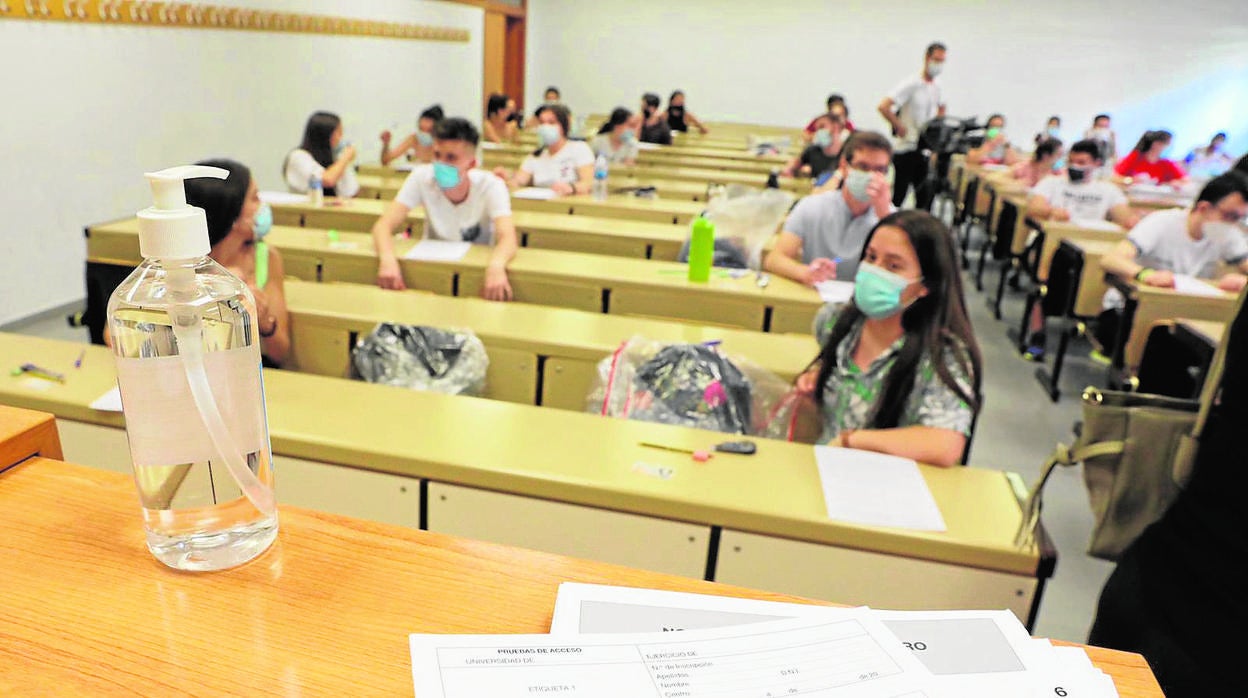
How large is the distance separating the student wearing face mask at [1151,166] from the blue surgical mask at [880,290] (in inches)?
303

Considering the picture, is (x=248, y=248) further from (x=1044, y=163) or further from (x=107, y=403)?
(x=1044, y=163)

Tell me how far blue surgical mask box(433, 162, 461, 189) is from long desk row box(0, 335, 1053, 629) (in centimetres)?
186

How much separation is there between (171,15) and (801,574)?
18.1 feet

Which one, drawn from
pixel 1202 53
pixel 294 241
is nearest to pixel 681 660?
pixel 294 241

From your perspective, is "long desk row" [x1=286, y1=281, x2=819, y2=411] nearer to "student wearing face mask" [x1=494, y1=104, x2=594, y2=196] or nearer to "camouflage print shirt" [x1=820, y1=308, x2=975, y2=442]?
"camouflage print shirt" [x1=820, y1=308, x2=975, y2=442]

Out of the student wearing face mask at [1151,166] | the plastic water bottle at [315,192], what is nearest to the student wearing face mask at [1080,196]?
the student wearing face mask at [1151,166]

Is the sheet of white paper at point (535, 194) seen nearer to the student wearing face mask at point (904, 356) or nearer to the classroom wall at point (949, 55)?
the student wearing face mask at point (904, 356)

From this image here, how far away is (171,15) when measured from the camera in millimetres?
4984

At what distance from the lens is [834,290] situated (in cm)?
286

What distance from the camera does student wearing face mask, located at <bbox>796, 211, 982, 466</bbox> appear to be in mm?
1585

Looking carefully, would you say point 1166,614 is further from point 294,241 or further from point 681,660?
point 294,241

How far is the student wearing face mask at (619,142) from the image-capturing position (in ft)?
22.1

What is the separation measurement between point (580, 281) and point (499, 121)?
631cm

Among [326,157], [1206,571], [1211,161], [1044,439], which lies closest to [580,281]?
[1206,571]
